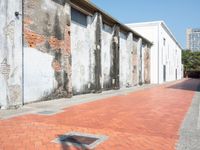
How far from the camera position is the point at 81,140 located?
5824 mm

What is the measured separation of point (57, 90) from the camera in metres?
13.2

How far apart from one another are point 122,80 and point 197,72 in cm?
4993

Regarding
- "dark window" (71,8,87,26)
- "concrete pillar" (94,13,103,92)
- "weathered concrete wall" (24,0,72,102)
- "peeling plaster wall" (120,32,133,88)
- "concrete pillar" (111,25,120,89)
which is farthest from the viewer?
"peeling plaster wall" (120,32,133,88)

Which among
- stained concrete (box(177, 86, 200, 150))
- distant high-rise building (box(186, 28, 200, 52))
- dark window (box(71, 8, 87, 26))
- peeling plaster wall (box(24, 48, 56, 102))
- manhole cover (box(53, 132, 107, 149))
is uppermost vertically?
distant high-rise building (box(186, 28, 200, 52))

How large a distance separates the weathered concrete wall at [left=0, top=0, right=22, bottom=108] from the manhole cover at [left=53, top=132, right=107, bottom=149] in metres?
4.05

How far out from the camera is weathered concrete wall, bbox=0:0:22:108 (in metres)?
9.50

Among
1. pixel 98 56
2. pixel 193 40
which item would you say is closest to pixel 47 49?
pixel 98 56

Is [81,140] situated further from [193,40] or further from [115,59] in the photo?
[193,40]

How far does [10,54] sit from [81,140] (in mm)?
5083

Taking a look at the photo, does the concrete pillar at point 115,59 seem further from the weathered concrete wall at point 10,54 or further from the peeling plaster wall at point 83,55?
the weathered concrete wall at point 10,54

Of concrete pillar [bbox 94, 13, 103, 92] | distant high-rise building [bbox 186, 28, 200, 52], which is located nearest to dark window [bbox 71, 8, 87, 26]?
concrete pillar [bbox 94, 13, 103, 92]

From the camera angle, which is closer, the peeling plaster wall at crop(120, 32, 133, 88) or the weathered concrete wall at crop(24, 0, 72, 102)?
the weathered concrete wall at crop(24, 0, 72, 102)

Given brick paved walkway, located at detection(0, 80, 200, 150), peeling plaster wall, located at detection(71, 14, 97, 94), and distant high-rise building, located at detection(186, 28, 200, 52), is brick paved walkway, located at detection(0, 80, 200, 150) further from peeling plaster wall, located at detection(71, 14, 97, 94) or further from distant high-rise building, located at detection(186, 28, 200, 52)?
distant high-rise building, located at detection(186, 28, 200, 52)

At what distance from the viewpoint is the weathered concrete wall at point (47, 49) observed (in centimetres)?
1123
